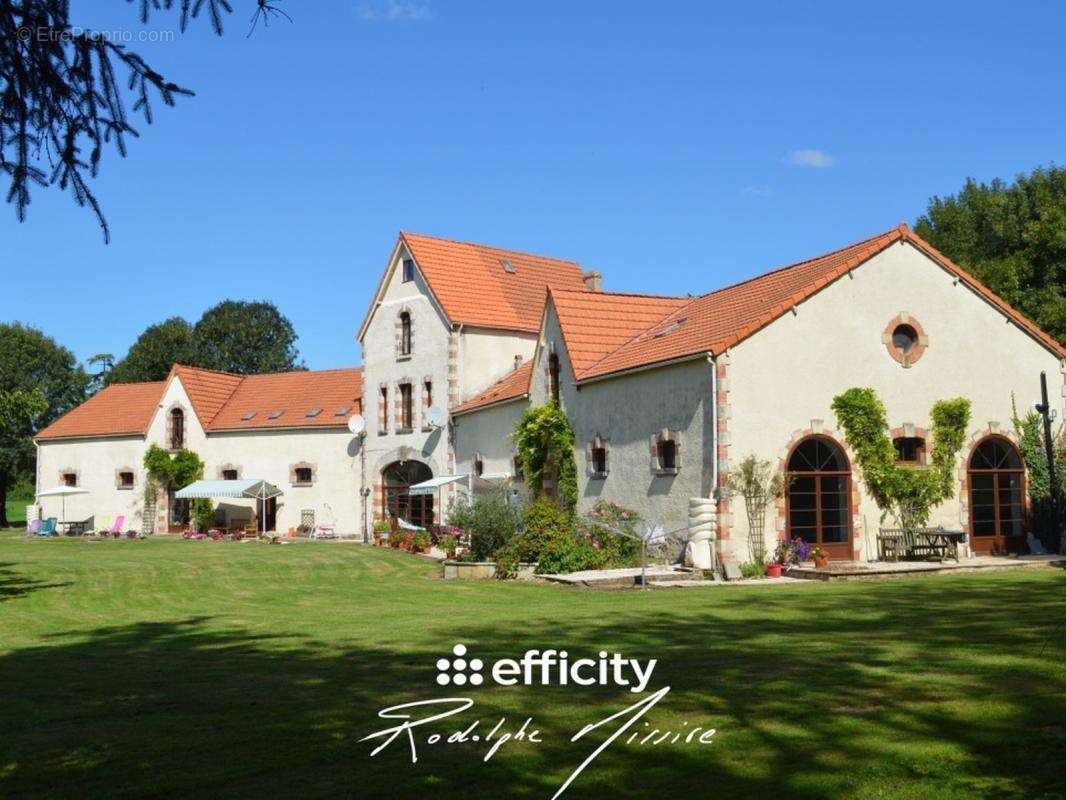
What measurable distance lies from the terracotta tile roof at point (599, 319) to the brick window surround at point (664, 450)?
386 cm

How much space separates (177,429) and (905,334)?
103 feet

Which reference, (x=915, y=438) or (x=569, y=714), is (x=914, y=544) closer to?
(x=915, y=438)

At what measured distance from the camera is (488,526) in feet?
71.9

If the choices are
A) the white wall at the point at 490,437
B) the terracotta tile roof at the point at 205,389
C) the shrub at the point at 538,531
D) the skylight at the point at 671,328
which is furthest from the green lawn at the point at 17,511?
the skylight at the point at 671,328

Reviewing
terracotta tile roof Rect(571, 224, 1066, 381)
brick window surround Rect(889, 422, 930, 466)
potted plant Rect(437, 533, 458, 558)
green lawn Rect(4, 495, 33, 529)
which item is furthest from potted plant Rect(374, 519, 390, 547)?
green lawn Rect(4, 495, 33, 529)

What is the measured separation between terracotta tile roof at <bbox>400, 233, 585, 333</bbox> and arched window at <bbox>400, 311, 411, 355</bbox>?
201 centimetres

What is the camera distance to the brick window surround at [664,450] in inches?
835

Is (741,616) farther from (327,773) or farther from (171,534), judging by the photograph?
(171,534)

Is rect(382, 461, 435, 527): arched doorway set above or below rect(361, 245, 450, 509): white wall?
below

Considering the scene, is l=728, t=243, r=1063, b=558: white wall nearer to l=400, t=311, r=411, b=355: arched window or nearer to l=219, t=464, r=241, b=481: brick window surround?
l=400, t=311, r=411, b=355: arched window

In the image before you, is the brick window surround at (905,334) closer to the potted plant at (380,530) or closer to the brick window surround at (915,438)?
the brick window surround at (915,438)

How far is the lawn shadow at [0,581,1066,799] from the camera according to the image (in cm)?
553

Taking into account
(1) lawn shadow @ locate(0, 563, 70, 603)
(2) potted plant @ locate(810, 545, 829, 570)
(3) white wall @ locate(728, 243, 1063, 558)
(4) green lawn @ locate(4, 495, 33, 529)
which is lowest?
(1) lawn shadow @ locate(0, 563, 70, 603)

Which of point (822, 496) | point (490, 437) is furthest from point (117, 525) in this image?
point (822, 496)
